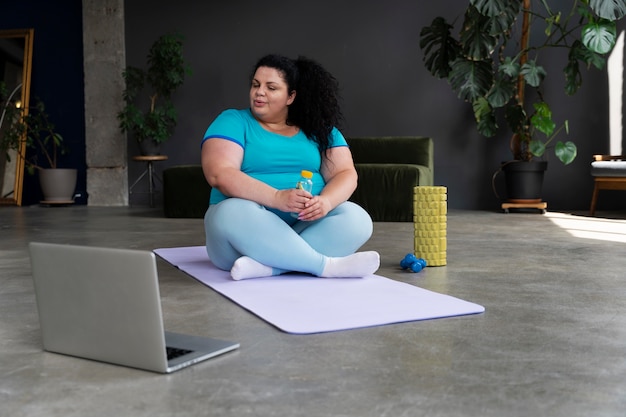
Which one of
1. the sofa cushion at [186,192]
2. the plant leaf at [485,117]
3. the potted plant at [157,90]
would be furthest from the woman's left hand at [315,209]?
the potted plant at [157,90]

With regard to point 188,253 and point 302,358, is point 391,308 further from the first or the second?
point 188,253

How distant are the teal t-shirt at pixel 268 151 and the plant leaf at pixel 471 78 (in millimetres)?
3475

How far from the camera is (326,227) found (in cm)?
268

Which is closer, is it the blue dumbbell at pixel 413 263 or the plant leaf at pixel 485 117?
the blue dumbbell at pixel 413 263

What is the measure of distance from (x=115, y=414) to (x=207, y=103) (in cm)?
654

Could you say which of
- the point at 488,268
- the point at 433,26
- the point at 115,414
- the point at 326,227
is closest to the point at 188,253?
the point at 326,227

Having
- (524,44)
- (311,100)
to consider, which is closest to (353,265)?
(311,100)

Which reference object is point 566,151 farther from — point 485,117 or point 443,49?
point 443,49

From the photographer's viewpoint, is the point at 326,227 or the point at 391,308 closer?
the point at 391,308

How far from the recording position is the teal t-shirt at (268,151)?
106 inches

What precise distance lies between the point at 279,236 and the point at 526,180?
4266 mm

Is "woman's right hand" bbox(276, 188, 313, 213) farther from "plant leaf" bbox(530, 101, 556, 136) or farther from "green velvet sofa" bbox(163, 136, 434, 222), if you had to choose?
"plant leaf" bbox(530, 101, 556, 136)

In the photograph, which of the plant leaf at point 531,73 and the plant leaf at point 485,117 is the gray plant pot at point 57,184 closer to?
Answer: the plant leaf at point 485,117

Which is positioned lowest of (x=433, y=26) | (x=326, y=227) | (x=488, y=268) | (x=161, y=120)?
(x=488, y=268)
